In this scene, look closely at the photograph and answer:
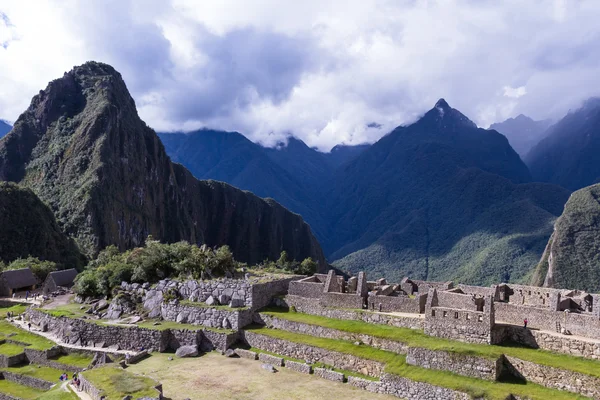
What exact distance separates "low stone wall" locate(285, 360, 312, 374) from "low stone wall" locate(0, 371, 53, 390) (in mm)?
11749

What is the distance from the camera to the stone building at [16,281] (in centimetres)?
4591

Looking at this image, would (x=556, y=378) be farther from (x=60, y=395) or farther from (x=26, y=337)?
(x=26, y=337)

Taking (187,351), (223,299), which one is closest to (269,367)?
(187,351)

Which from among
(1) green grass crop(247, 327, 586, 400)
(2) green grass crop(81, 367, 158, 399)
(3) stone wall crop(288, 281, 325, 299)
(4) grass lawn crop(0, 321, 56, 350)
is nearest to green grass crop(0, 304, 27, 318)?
(4) grass lawn crop(0, 321, 56, 350)

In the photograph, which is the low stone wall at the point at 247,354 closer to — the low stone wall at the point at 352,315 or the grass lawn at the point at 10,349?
the low stone wall at the point at 352,315

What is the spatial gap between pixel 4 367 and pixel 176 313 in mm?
9707

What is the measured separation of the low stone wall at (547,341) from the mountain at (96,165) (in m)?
104

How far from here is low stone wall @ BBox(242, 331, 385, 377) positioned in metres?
19.3

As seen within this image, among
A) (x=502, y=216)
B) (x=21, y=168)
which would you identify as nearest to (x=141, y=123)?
(x=21, y=168)

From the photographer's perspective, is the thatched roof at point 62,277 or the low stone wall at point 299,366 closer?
the low stone wall at point 299,366

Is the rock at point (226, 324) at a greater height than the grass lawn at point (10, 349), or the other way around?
the rock at point (226, 324)

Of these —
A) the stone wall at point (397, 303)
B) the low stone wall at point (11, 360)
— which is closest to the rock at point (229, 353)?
the stone wall at point (397, 303)

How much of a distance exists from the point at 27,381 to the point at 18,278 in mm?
27742

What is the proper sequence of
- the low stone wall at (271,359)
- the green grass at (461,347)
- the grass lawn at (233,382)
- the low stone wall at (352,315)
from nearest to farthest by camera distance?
the green grass at (461,347)
the grass lawn at (233,382)
the low stone wall at (352,315)
the low stone wall at (271,359)
